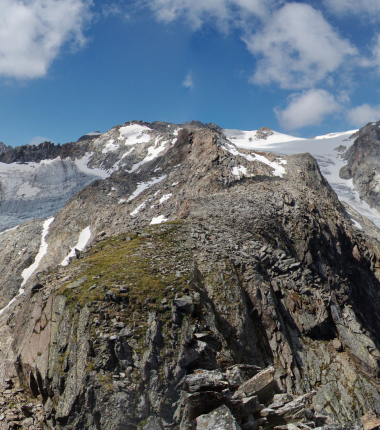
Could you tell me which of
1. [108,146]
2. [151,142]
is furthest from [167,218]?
[108,146]

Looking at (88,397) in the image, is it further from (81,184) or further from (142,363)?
(81,184)

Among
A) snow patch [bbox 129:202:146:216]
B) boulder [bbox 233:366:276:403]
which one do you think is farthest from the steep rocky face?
boulder [bbox 233:366:276:403]

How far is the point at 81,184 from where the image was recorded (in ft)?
354

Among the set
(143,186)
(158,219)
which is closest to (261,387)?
(158,219)

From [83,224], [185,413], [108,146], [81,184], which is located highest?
[108,146]

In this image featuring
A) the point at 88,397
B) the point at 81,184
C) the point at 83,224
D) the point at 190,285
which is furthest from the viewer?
the point at 81,184

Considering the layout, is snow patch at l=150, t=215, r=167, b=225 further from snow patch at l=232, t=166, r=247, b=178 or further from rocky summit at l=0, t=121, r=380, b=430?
snow patch at l=232, t=166, r=247, b=178

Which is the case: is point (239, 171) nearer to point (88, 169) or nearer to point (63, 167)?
point (88, 169)

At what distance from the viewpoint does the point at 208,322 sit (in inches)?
746

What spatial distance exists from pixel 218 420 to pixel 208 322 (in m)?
7.99

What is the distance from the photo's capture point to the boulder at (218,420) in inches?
422

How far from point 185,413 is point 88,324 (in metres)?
6.89

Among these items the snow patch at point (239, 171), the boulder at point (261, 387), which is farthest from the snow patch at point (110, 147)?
the boulder at point (261, 387)

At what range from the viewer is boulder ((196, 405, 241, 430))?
35.2ft
